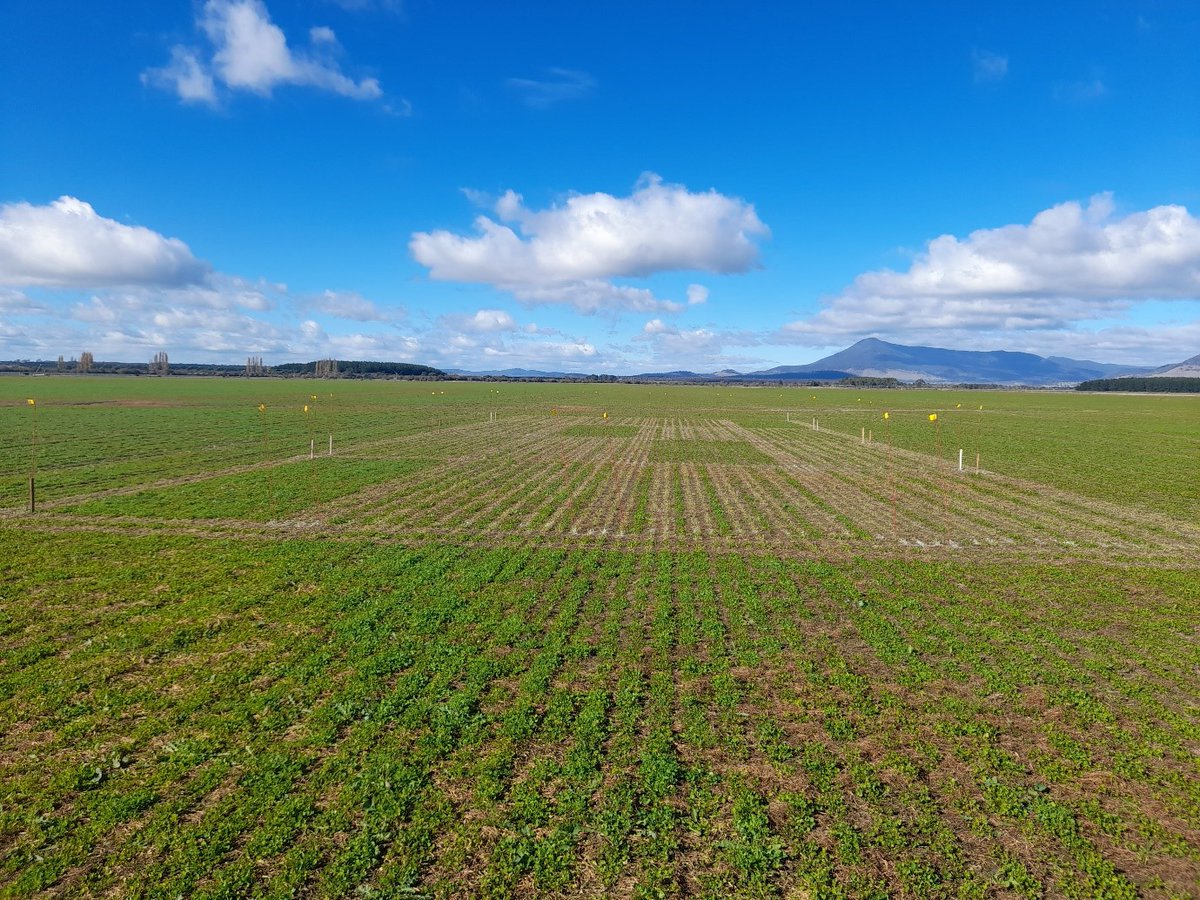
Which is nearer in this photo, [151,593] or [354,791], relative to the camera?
[354,791]

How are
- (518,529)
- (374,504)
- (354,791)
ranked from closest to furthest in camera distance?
1. (354,791)
2. (518,529)
3. (374,504)

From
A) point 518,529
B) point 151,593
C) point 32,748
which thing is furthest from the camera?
point 518,529

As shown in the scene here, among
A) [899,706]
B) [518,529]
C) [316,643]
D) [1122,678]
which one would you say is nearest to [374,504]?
[518,529]

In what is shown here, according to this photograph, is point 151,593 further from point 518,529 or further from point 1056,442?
point 1056,442

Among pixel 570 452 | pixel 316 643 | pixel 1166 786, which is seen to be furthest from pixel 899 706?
pixel 570 452

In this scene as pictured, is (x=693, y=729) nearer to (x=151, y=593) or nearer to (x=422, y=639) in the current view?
(x=422, y=639)

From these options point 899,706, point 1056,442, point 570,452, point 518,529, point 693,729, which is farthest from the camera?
point 1056,442
